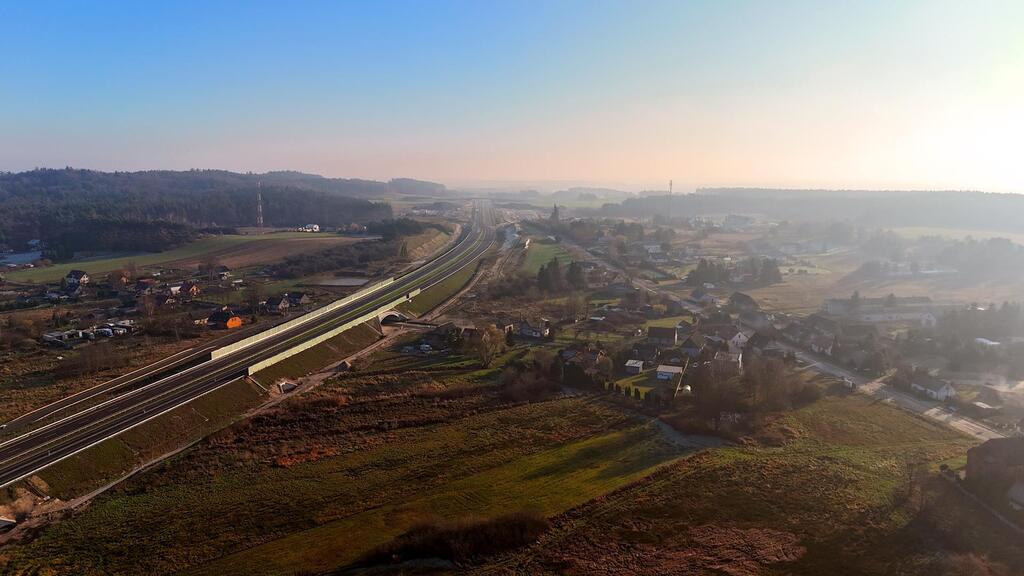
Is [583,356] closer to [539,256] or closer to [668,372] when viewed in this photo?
[668,372]

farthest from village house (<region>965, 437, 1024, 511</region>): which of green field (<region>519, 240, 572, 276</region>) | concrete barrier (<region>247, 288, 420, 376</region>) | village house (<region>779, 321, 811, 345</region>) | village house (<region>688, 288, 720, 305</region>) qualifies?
green field (<region>519, 240, 572, 276</region>)

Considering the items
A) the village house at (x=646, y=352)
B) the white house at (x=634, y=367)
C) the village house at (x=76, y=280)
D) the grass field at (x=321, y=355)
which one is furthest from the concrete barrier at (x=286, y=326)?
the village house at (x=76, y=280)

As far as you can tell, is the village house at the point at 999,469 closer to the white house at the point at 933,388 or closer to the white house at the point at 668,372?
the white house at the point at 933,388

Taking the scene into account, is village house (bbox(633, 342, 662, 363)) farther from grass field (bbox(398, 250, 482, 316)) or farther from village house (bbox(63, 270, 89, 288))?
village house (bbox(63, 270, 89, 288))

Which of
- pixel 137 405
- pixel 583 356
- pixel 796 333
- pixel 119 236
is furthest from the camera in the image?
pixel 119 236

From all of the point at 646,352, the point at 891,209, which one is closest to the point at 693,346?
the point at 646,352

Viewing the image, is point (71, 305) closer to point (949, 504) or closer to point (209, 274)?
point (209, 274)

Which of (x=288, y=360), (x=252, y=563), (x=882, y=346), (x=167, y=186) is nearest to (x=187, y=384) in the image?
(x=288, y=360)
